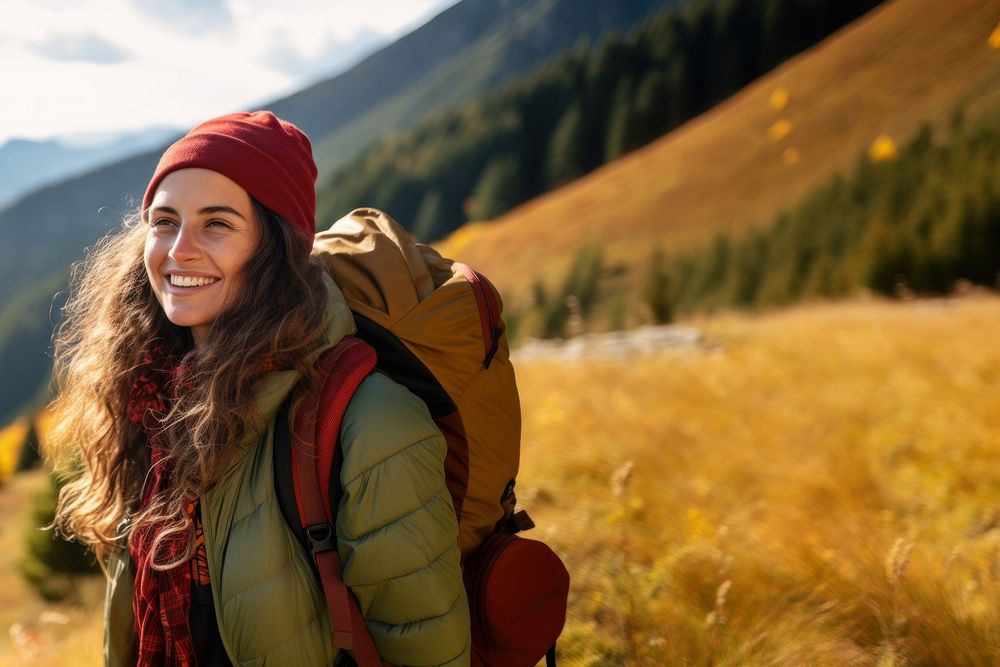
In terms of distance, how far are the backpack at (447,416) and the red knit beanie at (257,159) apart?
175 millimetres

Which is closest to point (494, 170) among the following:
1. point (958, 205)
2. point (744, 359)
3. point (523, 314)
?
point (523, 314)

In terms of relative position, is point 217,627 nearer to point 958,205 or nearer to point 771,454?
point 771,454

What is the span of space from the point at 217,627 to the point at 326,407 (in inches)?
24.5

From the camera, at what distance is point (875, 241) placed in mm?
30672

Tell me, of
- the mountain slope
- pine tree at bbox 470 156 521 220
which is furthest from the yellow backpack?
the mountain slope

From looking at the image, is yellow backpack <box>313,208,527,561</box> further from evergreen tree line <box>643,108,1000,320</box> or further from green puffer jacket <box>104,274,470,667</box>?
evergreen tree line <box>643,108,1000,320</box>

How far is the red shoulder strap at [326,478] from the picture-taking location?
1.49m

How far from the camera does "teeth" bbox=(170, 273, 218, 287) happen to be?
1.68m

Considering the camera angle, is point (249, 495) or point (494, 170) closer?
point (249, 495)

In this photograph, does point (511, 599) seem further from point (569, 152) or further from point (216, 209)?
point (569, 152)

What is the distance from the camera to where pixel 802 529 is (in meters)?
2.89

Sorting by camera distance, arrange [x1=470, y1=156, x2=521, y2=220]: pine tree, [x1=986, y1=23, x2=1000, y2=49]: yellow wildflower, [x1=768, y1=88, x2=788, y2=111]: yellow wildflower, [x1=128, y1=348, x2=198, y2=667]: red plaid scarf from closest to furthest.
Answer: [x1=128, y1=348, x2=198, y2=667]: red plaid scarf, [x1=986, y1=23, x2=1000, y2=49]: yellow wildflower, [x1=768, y1=88, x2=788, y2=111]: yellow wildflower, [x1=470, y1=156, x2=521, y2=220]: pine tree

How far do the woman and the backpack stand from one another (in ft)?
0.17

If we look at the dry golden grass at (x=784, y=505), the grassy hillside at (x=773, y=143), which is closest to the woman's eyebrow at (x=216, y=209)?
the dry golden grass at (x=784, y=505)
